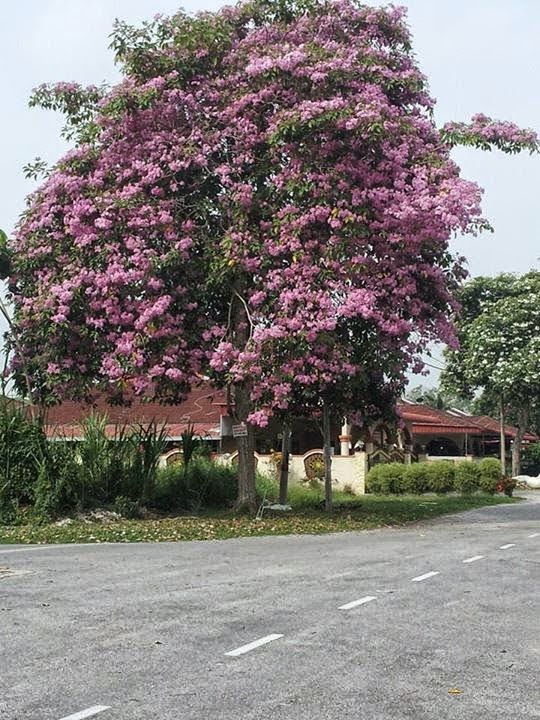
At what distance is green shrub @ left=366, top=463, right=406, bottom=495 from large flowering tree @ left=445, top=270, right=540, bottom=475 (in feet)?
38.6

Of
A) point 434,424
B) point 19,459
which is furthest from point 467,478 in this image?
point 19,459

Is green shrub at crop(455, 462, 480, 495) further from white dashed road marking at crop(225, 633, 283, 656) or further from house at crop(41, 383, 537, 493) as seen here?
white dashed road marking at crop(225, 633, 283, 656)

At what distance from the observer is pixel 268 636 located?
752cm

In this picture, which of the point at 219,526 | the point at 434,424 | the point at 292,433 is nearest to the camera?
the point at 219,526

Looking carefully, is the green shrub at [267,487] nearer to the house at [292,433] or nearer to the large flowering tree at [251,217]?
the house at [292,433]

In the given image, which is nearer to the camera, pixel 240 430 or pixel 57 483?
pixel 57 483

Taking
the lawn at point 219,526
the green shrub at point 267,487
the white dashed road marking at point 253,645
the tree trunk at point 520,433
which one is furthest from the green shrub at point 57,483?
the tree trunk at point 520,433

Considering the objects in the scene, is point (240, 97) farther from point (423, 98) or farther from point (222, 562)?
point (222, 562)

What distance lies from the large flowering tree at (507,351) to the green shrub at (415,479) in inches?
438

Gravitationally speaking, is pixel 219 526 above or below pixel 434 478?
below

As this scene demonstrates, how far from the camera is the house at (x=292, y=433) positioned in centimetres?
3112

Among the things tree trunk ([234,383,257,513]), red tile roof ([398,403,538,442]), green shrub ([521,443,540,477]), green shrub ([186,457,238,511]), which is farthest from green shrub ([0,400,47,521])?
green shrub ([521,443,540,477])

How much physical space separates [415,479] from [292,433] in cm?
756

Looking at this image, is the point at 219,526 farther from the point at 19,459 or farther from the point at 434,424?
the point at 434,424
